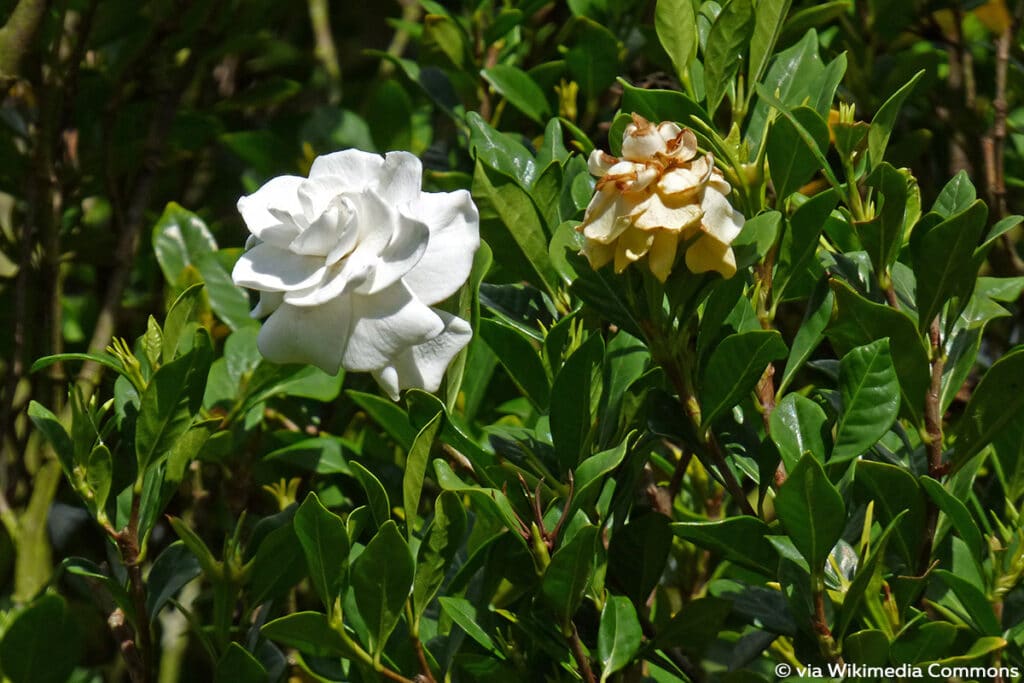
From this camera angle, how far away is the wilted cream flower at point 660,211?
879 mm

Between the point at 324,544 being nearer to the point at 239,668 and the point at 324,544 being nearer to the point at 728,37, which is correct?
the point at 239,668

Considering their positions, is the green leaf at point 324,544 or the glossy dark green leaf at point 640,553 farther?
the glossy dark green leaf at point 640,553

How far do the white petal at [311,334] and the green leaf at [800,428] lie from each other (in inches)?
14.0

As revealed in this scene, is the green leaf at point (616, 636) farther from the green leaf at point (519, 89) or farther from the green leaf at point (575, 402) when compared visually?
the green leaf at point (519, 89)

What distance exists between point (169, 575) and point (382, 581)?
0.39 meters

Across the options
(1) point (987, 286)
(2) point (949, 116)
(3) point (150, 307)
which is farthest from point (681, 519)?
(3) point (150, 307)

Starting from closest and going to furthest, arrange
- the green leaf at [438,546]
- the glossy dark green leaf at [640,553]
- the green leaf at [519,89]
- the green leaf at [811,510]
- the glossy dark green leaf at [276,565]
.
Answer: the green leaf at [811,510]
the green leaf at [438,546]
the glossy dark green leaf at [640,553]
the glossy dark green leaf at [276,565]
the green leaf at [519,89]

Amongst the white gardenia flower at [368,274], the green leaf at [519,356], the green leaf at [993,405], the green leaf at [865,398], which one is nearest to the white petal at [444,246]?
the white gardenia flower at [368,274]

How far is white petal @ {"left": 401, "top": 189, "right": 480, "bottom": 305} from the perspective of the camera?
935mm

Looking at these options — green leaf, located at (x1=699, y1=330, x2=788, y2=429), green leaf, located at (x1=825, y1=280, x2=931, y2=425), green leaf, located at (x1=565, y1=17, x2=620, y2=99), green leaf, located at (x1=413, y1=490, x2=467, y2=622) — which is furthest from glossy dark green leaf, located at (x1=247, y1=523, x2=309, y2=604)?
green leaf, located at (x1=565, y1=17, x2=620, y2=99)

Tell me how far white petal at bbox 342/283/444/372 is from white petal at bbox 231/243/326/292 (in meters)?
0.04

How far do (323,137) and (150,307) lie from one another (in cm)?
39

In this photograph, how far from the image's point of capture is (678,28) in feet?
3.85

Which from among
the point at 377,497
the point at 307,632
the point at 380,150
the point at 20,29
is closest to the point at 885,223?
the point at 377,497
